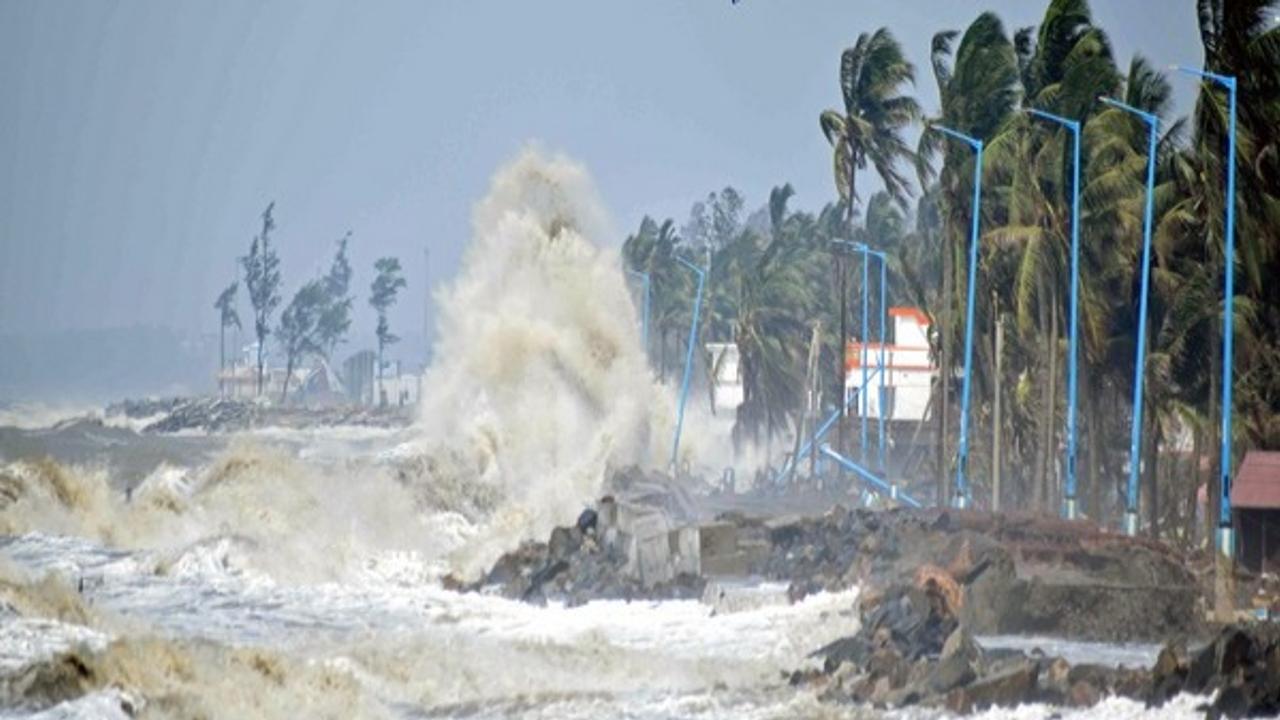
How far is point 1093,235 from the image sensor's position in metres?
51.8

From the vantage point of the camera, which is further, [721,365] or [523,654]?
[721,365]

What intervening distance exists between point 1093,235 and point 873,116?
Result: 18.9 m

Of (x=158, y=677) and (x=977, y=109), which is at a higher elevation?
(x=977, y=109)

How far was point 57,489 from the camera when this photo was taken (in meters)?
54.4

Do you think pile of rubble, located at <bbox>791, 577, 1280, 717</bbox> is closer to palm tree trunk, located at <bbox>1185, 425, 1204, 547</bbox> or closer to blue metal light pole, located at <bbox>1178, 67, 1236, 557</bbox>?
blue metal light pole, located at <bbox>1178, 67, 1236, 557</bbox>

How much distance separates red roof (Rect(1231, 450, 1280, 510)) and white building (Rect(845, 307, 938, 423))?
41895 mm

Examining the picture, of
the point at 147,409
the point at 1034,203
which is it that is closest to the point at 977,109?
the point at 1034,203

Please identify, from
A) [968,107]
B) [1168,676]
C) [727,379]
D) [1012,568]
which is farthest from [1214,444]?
[727,379]

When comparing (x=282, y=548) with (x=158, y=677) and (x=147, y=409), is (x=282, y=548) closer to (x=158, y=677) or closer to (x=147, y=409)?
(x=158, y=677)

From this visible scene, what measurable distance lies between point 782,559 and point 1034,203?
15.7m

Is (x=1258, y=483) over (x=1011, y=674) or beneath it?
over

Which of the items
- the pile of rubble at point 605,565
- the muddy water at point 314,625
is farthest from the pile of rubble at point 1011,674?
the pile of rubble at point 605,565

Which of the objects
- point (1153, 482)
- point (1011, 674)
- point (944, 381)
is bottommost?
point (1011, 674)

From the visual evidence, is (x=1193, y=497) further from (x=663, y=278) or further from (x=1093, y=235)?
(x=663, y=278)
